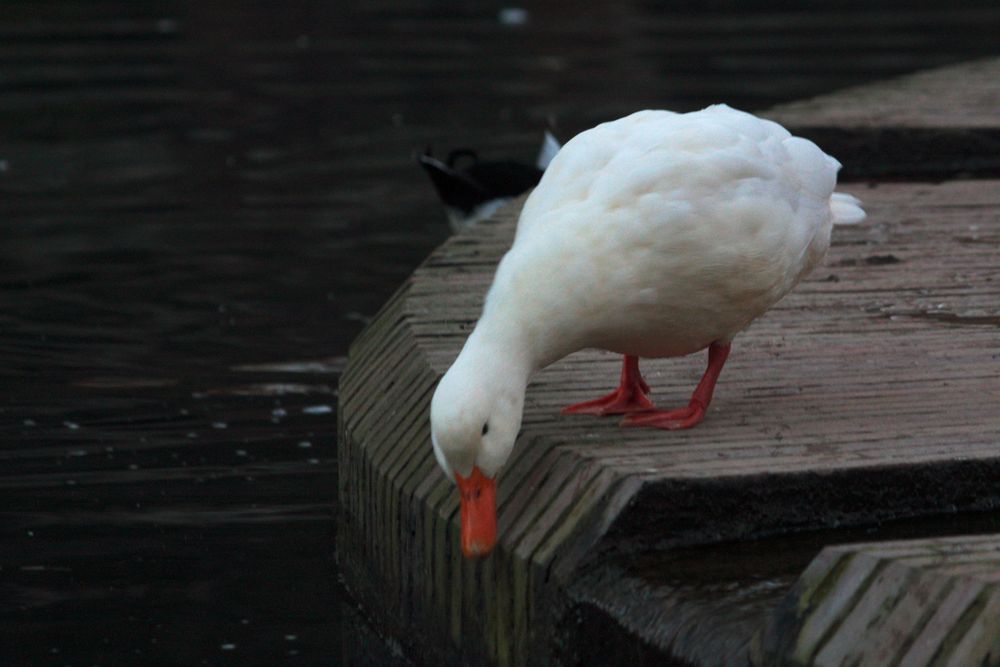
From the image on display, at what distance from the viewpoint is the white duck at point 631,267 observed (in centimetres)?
427

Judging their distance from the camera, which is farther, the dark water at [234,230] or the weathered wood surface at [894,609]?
the dark water at [234,230]

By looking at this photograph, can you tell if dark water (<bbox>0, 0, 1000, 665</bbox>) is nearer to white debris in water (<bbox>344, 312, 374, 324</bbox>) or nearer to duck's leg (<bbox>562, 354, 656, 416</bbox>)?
white debris in water (<bbox>344, 312, 374, 324</bbox>)

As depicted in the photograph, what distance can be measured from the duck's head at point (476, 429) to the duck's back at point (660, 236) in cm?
23

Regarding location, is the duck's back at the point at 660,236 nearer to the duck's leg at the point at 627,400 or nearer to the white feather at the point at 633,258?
the white feather at the point at 633,258

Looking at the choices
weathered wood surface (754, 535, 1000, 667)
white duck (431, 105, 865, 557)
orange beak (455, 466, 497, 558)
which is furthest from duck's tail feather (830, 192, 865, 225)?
weathered wood surface (754, 535, 1000, 667)

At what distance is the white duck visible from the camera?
427 centimetres

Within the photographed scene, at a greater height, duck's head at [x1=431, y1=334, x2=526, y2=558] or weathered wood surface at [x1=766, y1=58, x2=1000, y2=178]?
duck's head at [x1=431, y1=334, x2=526, y2=558]

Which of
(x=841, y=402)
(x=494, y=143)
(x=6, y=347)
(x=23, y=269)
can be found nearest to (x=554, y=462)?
(x=841, y=402)

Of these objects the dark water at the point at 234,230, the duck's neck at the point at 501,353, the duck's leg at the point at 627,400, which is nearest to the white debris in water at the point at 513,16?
the dark water at the point at 234,230

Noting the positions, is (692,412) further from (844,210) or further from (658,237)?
(844,210)

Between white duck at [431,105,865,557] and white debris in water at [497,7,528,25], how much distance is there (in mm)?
17828

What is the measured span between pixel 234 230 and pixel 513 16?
12.0 metres

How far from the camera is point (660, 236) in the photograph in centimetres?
446

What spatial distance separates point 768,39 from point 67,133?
8691mm
